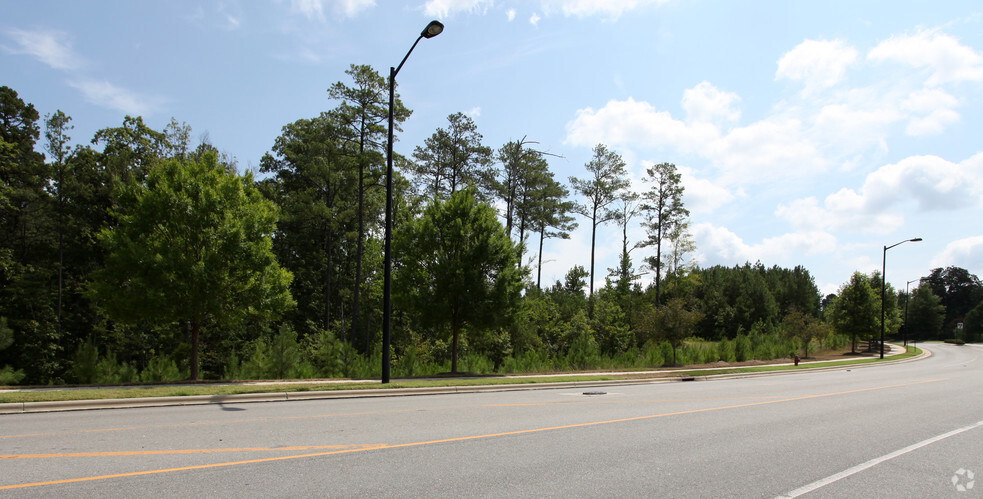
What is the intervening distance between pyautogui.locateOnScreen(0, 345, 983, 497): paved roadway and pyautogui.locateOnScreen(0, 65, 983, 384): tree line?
839 centimetres

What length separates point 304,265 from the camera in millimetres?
43531

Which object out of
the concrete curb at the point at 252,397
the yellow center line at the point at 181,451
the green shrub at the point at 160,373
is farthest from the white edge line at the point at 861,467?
the green shrub at the point at 160,373

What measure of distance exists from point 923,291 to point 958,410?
129 meters

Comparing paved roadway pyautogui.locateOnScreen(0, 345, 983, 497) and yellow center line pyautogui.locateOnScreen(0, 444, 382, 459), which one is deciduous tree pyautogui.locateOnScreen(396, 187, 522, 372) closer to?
paved roadway pyautogui.locateOnScreen(0, 345, 983, 497)

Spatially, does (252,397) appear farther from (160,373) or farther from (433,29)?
(160,373)

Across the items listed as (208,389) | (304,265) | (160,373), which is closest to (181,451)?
(208,389)

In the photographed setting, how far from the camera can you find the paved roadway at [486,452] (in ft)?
16.2

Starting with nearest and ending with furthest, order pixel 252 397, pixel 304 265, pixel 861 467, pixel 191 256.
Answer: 1. pixel 861 467
2. pixel 252 397
3. pixel 191 256
4. pixel 304 265

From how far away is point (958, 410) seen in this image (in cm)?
1166

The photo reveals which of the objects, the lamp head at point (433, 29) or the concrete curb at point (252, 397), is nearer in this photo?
the concrete curb at point (252, 397)

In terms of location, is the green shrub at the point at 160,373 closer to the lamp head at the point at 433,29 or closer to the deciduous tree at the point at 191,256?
the deciduous tree at the point at 191,256

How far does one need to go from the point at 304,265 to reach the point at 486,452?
40.0 metres

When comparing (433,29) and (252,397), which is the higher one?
(433,29)

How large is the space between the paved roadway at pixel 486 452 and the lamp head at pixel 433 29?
880 cm
